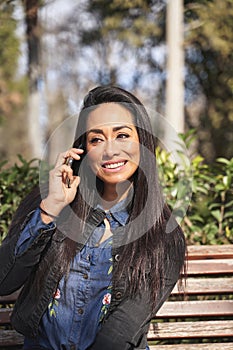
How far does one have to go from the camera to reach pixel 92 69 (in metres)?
17.3

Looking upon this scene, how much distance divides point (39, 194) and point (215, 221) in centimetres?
149

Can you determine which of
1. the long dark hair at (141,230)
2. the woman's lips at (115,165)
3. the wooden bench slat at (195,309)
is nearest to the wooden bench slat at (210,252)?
the wooden bench slat at (195,309)

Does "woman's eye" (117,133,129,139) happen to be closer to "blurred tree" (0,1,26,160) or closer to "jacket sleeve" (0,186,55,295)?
"jacket sleeve" (0,186,55,295)

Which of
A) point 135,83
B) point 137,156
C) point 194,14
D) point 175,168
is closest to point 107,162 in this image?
point 137,156

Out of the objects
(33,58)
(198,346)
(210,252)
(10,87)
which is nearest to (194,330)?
(198,346)

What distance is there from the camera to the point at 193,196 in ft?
12.2

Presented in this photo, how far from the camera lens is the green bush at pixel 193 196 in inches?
140

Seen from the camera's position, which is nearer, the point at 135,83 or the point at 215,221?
the point at 215,221

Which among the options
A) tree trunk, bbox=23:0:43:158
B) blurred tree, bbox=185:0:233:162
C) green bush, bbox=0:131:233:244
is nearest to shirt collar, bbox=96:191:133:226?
green bush, bbox=0:131:233:244

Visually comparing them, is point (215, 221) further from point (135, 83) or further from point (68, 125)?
point (135, 83)

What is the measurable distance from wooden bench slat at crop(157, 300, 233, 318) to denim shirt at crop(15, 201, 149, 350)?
2.70ft

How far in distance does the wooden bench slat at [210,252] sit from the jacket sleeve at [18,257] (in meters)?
1.15

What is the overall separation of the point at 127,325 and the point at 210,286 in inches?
38.9

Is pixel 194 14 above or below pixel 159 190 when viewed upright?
above
